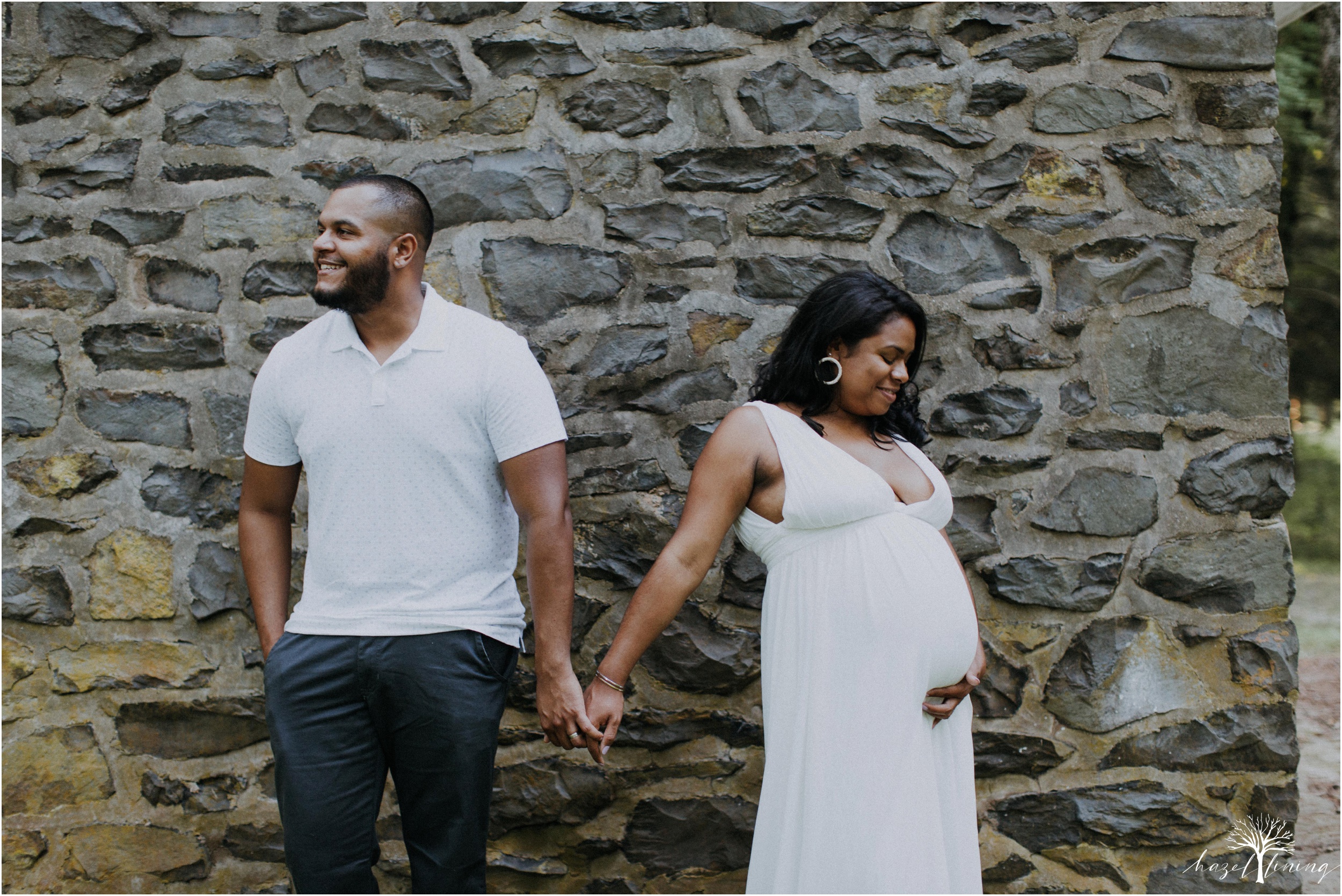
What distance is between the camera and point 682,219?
273 centimetres

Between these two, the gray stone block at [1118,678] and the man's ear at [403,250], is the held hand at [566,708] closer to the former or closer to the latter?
the man's ear at [403,250]

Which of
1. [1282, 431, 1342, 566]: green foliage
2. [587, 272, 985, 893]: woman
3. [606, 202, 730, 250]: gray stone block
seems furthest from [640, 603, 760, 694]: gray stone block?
[1282, 431, 1342, 566]: green foliage

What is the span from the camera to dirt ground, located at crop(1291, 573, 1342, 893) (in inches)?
123

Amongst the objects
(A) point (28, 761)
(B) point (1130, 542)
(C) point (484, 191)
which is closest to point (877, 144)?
(C) point (484, 191)

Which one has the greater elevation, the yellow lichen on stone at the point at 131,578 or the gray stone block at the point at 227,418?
the gray stone block at the point at 227,418

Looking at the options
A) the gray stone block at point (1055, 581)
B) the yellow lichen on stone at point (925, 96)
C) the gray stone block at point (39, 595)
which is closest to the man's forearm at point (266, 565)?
the gray stone block at point (39, 595)

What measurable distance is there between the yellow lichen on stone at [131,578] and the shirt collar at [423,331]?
1.05 metres

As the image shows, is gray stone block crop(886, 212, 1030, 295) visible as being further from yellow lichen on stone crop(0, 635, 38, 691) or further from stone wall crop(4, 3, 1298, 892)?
yellow lichen on stone crop(0, 635, 38, 691)

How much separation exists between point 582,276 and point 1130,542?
1.78 meters

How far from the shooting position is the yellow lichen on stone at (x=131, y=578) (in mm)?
2729

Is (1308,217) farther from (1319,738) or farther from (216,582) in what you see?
(216,582)

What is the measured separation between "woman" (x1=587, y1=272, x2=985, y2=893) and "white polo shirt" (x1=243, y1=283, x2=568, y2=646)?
0.36 m

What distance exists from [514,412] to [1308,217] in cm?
838
